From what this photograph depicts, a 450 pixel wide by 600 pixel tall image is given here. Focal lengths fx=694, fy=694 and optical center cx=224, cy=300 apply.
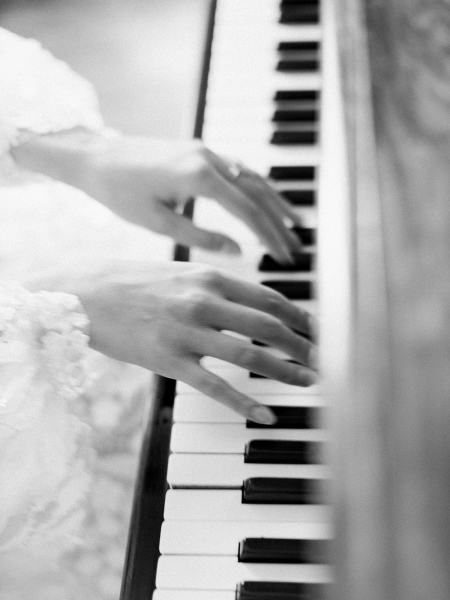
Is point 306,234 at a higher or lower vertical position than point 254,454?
higher

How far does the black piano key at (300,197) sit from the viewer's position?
3.15 ft

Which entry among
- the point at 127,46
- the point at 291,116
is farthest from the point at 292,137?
the point at 127,46

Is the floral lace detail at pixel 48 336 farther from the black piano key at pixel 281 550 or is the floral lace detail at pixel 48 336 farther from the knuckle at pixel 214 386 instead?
the black piano key at pixel 281 550

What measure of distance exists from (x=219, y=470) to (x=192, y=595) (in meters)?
0.13

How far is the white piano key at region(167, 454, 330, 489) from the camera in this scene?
28.6 inches

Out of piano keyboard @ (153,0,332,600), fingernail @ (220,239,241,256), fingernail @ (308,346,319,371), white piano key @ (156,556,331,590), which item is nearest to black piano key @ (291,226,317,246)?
piano keyboard @ (153,0,332,600)

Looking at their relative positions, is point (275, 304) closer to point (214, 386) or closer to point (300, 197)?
point (214, 386)

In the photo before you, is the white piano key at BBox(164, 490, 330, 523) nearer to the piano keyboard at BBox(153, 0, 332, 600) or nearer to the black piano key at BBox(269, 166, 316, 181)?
the piano keyboard at BBox(153, 0, 332, 600)

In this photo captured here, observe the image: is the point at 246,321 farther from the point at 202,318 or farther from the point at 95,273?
the point at 95,273

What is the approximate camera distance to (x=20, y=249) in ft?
3.39

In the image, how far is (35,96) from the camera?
3.32 ft

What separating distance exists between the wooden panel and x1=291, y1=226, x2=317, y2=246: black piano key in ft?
0.75

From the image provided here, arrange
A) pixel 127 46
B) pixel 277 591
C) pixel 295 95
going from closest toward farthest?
1. pixel 277 591
2. pixel 295 95
3. pixel 127 46

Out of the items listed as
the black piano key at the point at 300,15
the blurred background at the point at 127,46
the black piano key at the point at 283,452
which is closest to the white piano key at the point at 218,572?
the black piano key at the point at 283,452
